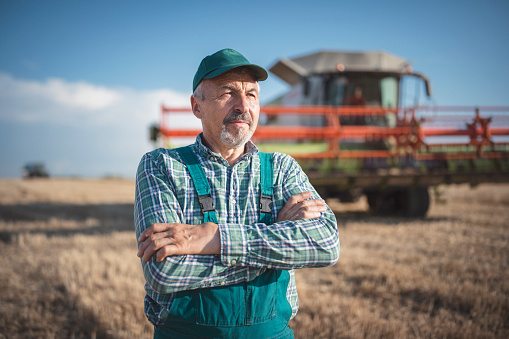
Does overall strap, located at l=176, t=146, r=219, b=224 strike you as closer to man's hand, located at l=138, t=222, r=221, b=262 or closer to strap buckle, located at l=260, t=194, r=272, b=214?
man's hand, located at l=138, t=222, r=221, b=262

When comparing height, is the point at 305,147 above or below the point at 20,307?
above

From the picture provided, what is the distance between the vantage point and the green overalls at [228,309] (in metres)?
1.45

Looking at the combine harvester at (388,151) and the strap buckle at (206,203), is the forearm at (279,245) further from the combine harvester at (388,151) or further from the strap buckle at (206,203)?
the combine harvester at (388,151)

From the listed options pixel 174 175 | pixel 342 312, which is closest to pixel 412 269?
pixel 342 312

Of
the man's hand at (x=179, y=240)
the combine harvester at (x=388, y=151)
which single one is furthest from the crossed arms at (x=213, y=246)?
the combine harvester at (x=388, y=151)

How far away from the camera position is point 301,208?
5.48ft

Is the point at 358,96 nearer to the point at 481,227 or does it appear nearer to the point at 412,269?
the point at 481,227

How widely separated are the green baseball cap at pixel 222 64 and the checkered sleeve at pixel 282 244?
2.44ft

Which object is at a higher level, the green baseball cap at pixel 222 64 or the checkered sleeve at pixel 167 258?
the green baseball cap at pixel 222 64

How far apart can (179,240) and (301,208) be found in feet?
2.00

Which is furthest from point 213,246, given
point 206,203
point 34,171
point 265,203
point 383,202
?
point 34,171

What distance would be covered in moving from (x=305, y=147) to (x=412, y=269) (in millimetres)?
3621

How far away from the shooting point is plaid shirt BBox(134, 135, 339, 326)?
1.43m

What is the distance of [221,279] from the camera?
148 centimetres
